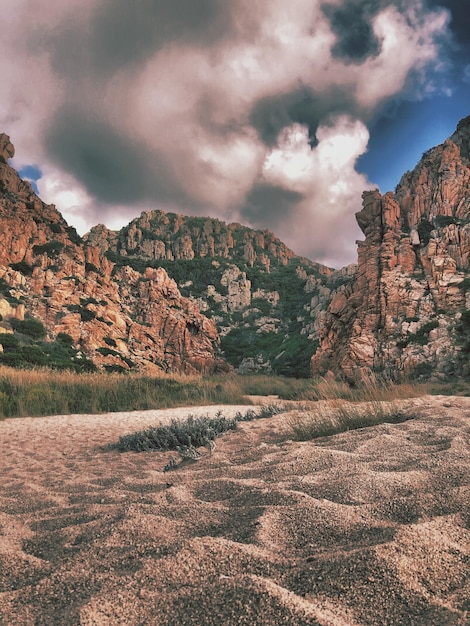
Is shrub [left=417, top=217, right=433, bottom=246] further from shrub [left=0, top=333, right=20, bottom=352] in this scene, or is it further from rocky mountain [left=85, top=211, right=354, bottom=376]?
shrub [left=0, top=333, right=20, bottom=352]

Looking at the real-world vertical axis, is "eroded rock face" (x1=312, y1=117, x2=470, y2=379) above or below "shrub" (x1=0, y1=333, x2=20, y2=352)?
above

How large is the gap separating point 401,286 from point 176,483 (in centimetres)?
2903

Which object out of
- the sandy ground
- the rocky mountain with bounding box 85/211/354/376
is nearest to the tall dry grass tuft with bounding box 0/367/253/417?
the sandy ground

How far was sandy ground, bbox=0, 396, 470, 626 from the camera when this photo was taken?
1.28 meters

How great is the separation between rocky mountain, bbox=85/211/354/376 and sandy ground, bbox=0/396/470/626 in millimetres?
38047

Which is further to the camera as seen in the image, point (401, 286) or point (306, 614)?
point (401, 286)

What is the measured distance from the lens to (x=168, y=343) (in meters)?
45.6

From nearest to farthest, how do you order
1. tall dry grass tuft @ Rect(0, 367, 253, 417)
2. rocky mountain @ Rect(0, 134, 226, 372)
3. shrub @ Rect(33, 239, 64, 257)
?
tall dry grass tuft @ Rect(0, 367, 253, 417) → rocky mountain @ Rect(0, 134, 226, 372) → shrub @ Rect(33, 239, 64, 257)

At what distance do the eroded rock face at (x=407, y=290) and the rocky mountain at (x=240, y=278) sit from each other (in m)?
12.6

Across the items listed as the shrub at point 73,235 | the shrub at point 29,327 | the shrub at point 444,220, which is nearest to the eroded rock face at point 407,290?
the shrub at point 444,220

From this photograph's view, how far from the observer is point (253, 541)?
186cm

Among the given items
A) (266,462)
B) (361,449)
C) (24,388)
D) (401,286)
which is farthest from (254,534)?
(401,286)

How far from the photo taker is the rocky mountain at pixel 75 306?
28.3 metres

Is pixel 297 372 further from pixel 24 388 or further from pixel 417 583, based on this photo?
pixel 417 583
